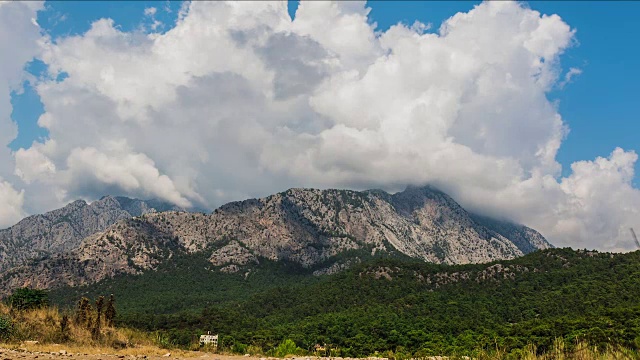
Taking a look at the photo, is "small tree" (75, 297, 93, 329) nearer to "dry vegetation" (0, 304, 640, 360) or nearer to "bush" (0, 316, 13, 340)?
"dry vegetation" (0, 304, 640, 360)

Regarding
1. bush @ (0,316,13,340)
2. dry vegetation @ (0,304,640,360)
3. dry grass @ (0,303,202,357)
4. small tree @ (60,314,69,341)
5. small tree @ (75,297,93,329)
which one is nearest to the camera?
dry vegetation @ (0,304,640,360)

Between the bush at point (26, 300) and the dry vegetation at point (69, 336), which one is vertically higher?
the bush at point (26, 300)

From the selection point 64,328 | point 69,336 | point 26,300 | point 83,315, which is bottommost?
point 69,336

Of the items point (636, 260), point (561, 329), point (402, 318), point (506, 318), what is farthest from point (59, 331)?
point (636, 260)

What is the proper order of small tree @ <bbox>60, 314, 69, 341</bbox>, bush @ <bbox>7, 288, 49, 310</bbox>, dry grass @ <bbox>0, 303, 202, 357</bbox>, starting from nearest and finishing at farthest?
1. dry grass @ <bbox>0, 303, 202, 357</bbox>
2. small tree @ <bbox>60, 314, 69, 341</bbox>
3. bush @ <bbox>7, 288, 49, 310</bbox>

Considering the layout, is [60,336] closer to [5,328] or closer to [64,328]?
[64,328]

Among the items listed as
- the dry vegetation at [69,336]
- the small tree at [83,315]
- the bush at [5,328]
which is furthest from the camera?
the small tree at [83,315]

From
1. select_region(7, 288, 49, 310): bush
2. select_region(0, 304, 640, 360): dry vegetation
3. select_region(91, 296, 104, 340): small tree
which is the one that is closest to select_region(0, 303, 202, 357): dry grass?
select_region(0, 304, 640, 360): dry vegetation

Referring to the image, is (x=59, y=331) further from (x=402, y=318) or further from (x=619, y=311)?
(x=402, y=318)

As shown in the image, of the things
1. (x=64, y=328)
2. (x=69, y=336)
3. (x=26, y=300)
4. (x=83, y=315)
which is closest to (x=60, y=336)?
(x=69, y=336)

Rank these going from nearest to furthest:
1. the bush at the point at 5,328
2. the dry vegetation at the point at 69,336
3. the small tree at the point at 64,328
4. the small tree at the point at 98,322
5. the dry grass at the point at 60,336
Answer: the dry vegetation at the point at 69,336 → the bush at the point at 5,328 → the dry grass at the point at 60,336 → the small tree at the point at 64,328 → the small tree at the point at 98,322

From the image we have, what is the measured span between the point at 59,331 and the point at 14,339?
407cm

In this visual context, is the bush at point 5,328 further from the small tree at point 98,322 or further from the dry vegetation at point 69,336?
the small tree at point 98,322

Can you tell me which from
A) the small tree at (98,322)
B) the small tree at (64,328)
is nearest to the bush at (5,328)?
the small tree at (64,328)
